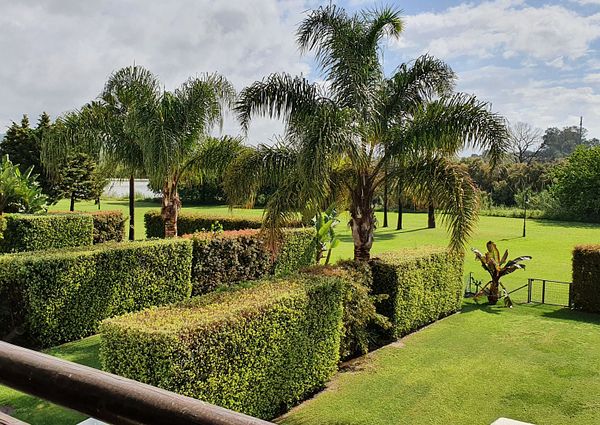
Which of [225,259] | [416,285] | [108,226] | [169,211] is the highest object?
[169,211]

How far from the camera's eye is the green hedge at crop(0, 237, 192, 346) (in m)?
8.39

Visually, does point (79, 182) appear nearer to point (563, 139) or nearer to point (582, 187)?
point (582, 187)

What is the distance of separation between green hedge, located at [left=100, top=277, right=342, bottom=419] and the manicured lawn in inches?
20.5

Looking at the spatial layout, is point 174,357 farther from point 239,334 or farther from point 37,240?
point 37,240

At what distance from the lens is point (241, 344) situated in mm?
5695

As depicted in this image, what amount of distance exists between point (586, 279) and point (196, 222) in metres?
13.0

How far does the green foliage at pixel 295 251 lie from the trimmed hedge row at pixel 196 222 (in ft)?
9.26

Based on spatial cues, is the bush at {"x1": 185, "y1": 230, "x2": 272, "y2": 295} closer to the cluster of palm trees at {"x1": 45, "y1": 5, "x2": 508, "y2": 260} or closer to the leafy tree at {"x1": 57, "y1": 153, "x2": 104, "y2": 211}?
the cluster of palm trees at {"x1": 45, "y1": 5, "x2": 508, "y2": 260}

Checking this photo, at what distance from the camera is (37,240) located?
581 inches

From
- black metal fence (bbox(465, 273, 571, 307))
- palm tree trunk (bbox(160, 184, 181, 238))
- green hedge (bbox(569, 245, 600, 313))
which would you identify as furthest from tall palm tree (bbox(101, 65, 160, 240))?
green hedge (bbox(569, 245, 600, 313))

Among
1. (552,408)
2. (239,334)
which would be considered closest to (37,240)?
(239,334)

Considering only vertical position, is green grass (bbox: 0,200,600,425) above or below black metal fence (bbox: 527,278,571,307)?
below

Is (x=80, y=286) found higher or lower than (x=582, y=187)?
lower

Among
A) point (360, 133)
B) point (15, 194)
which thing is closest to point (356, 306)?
point (360, 133)
